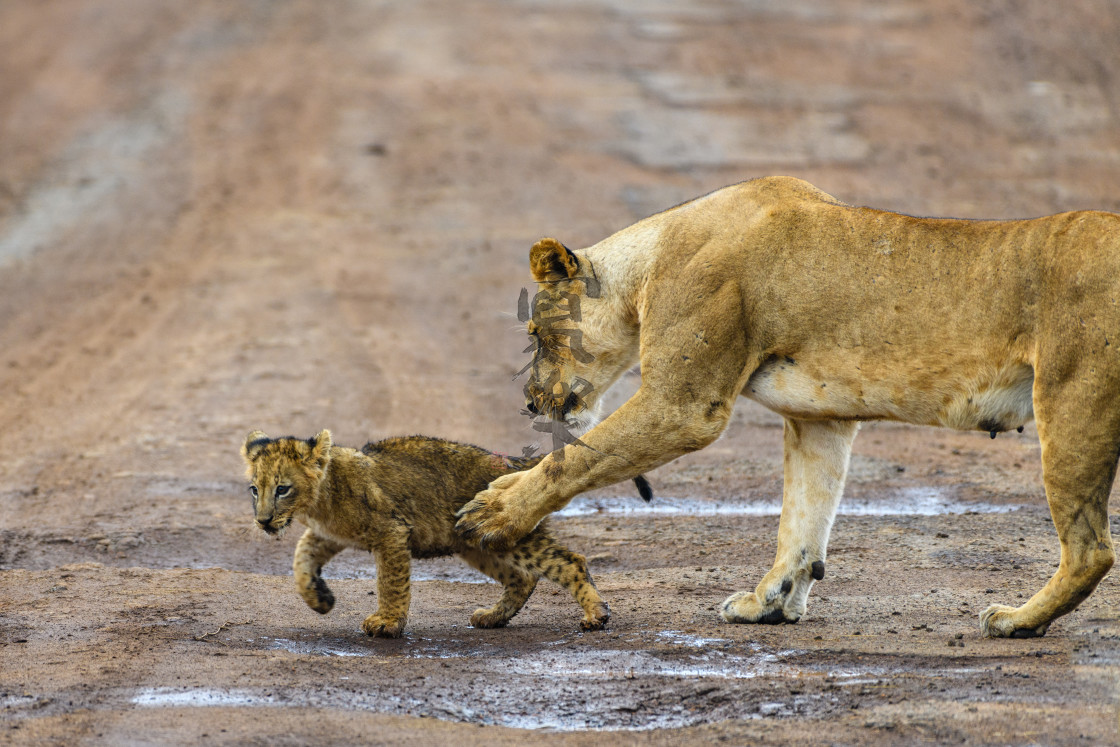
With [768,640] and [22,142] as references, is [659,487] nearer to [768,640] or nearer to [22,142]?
[768,640]

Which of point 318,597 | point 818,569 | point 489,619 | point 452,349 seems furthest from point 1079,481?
point 452,349

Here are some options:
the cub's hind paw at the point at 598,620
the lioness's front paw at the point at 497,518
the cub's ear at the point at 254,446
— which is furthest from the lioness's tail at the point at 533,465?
the cub's ear at the point at 254,446

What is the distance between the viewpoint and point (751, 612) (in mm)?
6012

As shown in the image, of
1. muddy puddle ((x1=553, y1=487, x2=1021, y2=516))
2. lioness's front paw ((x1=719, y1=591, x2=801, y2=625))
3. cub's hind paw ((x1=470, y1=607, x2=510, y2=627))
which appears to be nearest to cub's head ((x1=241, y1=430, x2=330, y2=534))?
cub's hind paw ((x1=470, y1=607, x2=510, y2=627))

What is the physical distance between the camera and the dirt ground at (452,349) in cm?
490

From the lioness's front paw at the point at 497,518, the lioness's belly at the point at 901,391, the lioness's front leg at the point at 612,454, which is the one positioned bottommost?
the lioness's front paw at the point at 497,518

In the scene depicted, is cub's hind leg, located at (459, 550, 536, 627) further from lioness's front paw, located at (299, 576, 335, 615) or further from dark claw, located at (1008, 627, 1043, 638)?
dark claw, located at (1008, 627, 1043, 638)

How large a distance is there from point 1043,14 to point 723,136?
7.84m

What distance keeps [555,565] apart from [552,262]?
1354 millimetres

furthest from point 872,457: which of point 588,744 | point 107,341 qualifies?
point 107,341

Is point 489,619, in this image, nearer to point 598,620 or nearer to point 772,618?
point 598,620

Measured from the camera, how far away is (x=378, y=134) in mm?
19781

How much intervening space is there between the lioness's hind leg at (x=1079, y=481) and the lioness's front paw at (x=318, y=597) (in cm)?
307

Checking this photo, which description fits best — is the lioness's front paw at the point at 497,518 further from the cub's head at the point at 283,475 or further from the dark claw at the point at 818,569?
the dark claw at the point at 818,569
